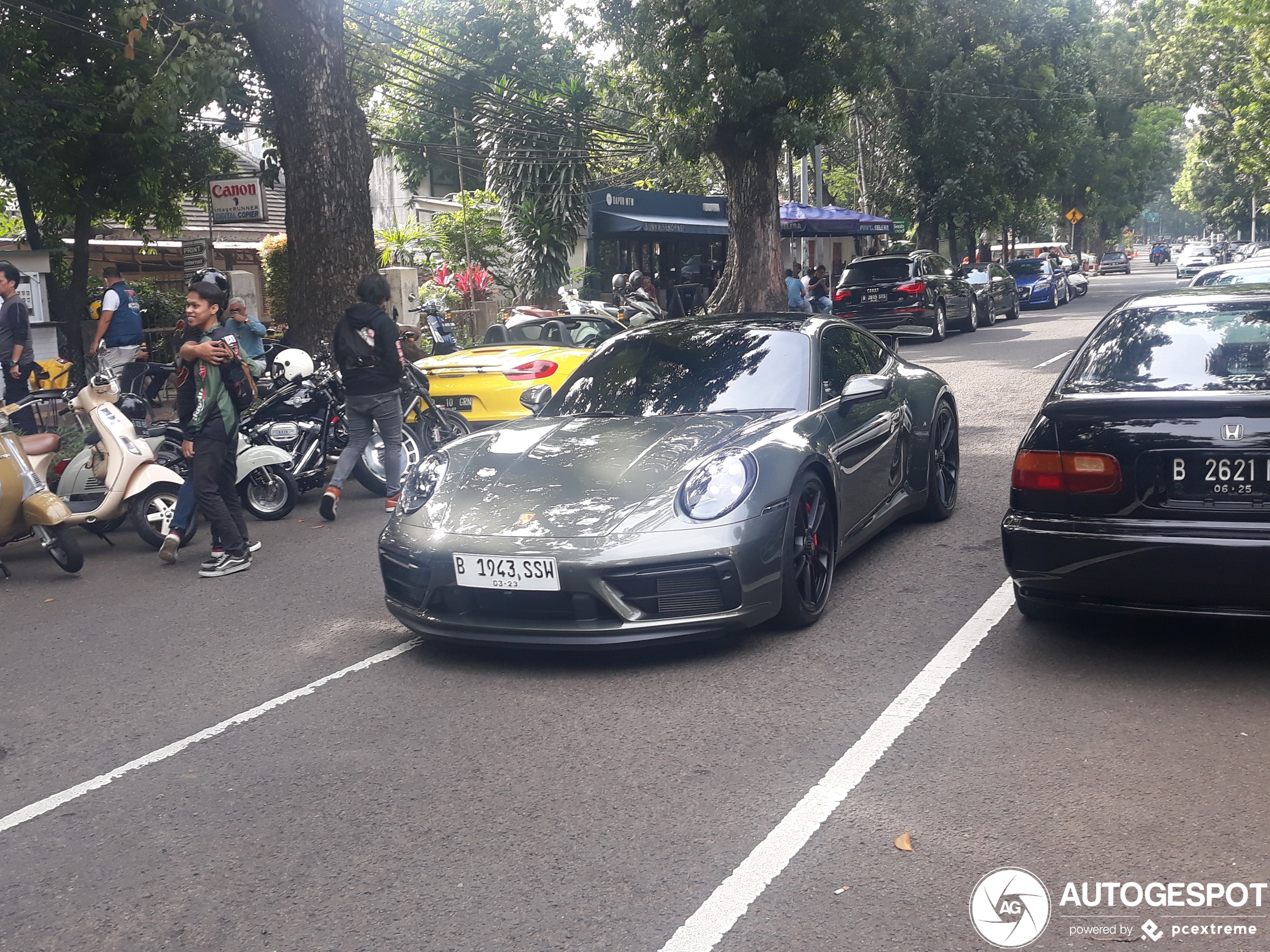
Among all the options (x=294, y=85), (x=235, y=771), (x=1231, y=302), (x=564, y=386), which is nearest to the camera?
(x=235, y=771)

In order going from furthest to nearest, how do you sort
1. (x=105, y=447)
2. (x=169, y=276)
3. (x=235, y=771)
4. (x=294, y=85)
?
(x=169, y=276)
(x=294, y=85)
(x=105, y=447)
(x=235, y=771)

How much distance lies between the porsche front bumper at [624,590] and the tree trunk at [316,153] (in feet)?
27.7

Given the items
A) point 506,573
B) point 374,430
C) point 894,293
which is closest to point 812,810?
point 506,573

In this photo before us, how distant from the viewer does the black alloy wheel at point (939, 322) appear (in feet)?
83.1

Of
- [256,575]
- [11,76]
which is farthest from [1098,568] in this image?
[11,76]

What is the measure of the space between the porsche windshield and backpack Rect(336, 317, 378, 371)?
2.50 meters

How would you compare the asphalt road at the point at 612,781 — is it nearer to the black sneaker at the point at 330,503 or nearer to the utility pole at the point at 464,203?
the black sneaker at the point at 330,503

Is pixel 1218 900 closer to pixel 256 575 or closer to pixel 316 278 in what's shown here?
pixel 256 575

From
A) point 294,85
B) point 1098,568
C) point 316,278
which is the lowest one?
point 1098,568

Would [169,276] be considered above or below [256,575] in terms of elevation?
Answer: above

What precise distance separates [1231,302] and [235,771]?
4463 mm

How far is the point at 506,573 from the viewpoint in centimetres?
505

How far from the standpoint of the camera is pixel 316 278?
13.3m

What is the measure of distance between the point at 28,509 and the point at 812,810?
240 inches
